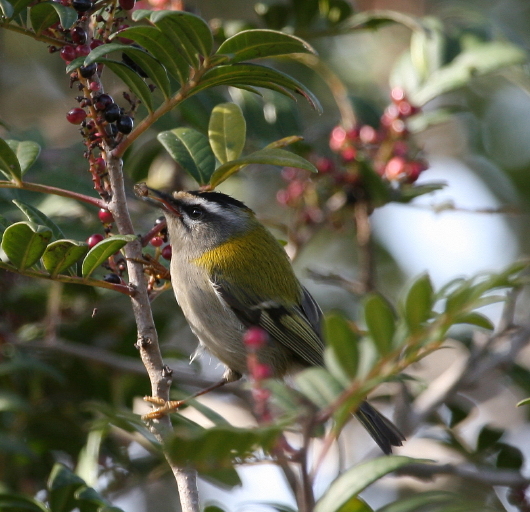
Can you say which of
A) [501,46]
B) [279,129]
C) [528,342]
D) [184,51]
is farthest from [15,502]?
[501,46]

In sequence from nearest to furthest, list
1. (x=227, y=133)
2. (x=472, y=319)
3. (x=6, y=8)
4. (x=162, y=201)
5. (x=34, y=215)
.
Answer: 1. (x=472, y=319)
2. (x=6, y=8)
3. (x=34, y=215)
4. (x=227, y=133)
5. (x=162, y=201)

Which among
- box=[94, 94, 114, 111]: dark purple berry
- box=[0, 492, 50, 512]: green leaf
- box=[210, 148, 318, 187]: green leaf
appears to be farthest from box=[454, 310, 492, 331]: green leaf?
box=[0, 492, 50, 512]: green leaf

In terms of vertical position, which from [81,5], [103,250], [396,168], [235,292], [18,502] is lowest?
[18,502]

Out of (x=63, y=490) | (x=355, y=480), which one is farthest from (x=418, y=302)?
(x=63, y=490)

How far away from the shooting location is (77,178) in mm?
2363

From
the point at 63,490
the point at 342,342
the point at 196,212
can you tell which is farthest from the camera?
the point at 196,212

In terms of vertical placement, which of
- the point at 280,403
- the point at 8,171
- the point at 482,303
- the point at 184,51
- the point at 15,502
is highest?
the point at 184,51

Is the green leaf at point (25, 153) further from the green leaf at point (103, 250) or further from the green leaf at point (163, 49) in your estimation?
Answer: the green leaf at point (163, 49)

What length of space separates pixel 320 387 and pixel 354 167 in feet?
6.27

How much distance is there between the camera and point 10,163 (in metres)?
1.53

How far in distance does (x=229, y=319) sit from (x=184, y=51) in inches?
47.0

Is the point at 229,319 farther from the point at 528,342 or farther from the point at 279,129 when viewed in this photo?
the point at 528,342

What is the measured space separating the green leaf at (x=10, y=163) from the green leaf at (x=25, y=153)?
0.04m

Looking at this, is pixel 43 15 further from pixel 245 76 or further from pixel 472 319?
pixel 472 319
